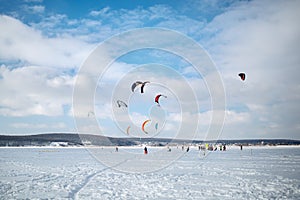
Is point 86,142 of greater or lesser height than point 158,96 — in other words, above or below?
below

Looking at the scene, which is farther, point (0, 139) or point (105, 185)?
point (0, 139)

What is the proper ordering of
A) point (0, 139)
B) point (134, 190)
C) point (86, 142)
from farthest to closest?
point (0, 139) → point (86, 142) → point (134, 190)

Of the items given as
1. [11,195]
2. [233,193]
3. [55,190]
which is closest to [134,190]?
[55,190]

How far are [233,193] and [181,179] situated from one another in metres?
3.03

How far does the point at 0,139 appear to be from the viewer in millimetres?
122688

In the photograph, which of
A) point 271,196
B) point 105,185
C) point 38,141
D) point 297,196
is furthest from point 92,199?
point 38,141

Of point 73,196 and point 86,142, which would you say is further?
point 86,142

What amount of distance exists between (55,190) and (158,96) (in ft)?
43.2

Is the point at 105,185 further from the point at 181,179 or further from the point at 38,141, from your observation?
Result: the point at 38,141

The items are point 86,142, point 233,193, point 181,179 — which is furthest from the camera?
point 86,142

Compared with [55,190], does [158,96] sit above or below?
above

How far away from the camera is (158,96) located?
20.7 meters

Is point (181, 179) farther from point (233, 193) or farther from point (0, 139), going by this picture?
point (0, 139)

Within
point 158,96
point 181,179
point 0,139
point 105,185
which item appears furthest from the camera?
point 0,139
